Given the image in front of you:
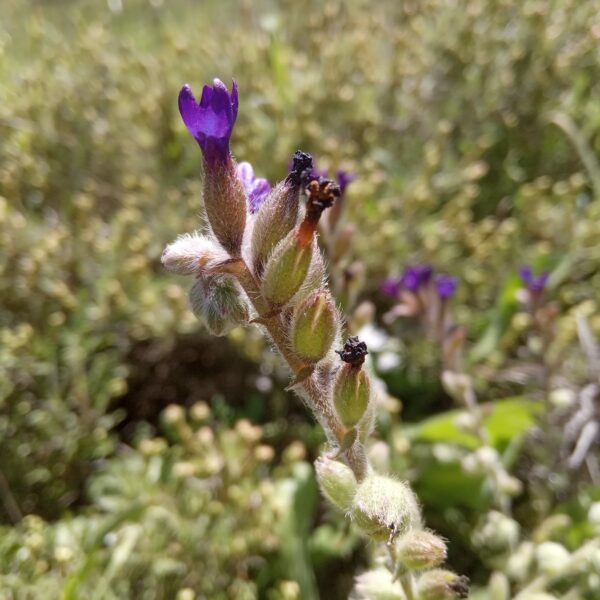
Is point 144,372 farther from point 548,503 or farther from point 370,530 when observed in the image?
point 370,530

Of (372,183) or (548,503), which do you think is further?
(372,183)

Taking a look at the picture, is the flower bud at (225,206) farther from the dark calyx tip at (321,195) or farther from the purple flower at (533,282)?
the purple flower at (533,282)

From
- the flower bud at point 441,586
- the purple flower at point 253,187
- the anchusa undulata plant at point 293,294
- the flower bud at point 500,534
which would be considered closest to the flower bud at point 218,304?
the anchusa undulata plant at point 293,294

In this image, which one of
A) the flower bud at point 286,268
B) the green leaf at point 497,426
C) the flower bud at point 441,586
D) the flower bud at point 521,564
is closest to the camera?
the flower bud at point 286,268

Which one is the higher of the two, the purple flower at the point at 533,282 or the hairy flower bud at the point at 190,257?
the hairy flower bud at the point at 190,257

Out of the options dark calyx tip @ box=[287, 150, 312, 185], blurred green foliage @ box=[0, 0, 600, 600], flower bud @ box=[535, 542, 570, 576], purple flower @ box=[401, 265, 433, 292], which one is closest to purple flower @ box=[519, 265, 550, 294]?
blurred green foliage @ box=[0, 0, 600, 600]

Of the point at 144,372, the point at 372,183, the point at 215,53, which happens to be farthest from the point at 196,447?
the point at 215,53
